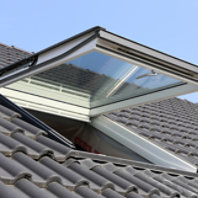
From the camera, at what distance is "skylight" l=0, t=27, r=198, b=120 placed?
8.80 feet

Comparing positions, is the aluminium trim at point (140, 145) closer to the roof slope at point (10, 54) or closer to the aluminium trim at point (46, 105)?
the aluminium trim at point (46, 105)

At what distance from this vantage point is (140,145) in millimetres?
4250

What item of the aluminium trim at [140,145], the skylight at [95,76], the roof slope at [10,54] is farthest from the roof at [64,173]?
the roof slope at [10,54]

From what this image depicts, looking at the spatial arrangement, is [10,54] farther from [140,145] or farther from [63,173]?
[63,173]

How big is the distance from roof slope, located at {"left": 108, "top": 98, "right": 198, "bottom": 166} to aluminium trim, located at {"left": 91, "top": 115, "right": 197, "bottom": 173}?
0.15 metres

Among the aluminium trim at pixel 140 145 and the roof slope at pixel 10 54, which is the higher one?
the roof slope at pixel 10 54

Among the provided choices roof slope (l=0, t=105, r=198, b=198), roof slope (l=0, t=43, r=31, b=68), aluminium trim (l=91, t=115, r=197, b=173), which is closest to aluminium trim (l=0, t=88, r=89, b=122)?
aluminium trim (l=91, t=115, r=197, b=173)

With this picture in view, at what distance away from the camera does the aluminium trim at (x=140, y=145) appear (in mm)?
4043

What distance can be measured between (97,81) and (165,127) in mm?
2372

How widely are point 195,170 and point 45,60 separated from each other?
2027mm

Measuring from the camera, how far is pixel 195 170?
12.9 feet

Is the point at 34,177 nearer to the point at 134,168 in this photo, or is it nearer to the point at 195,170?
the point at 134,168

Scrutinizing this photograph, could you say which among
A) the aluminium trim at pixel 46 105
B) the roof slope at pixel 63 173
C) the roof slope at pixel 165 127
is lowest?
the roof slope at pixel 63 173

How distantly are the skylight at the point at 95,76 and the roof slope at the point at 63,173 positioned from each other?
52cm
